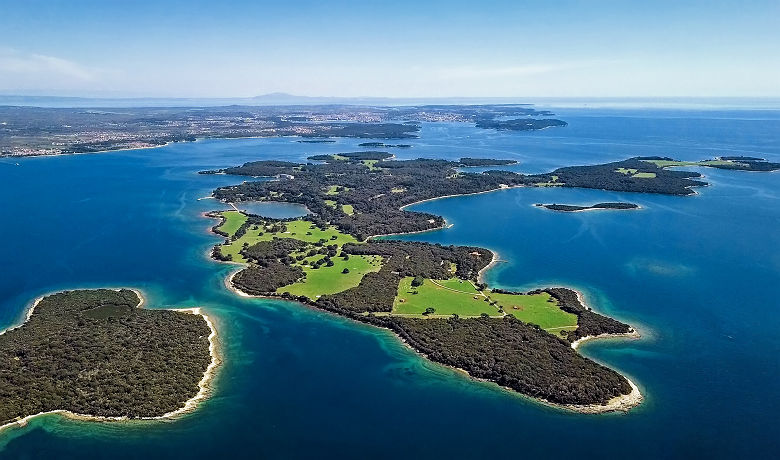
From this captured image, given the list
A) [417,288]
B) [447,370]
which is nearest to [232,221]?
[417,288]

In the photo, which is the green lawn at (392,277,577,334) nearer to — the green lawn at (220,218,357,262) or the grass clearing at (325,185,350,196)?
the green lawn at (220,218,357,262)

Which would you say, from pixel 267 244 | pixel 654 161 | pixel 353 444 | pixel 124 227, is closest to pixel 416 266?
pixel 267 244

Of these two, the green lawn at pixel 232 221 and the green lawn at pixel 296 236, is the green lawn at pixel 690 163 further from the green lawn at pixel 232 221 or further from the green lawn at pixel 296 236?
the green lawn at pixel 232 221

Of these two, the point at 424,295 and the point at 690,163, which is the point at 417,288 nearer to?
the point at 424,295

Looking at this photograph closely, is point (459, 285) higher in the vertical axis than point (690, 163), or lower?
lower

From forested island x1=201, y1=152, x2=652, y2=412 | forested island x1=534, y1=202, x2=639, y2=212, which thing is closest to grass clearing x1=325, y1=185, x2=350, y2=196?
forested island x1=201, y1=152, x2=652, y2=412

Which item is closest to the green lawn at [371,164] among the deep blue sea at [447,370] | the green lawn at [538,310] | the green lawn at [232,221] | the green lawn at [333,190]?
the green lawn at [333,190]

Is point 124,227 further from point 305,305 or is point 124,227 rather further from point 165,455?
point 165,455
